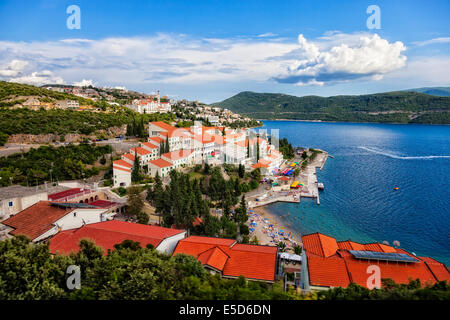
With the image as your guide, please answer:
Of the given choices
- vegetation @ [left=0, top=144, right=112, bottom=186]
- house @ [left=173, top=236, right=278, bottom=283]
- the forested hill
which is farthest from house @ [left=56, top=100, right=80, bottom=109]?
the forested hill

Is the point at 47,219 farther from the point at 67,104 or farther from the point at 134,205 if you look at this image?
the point at 67,104

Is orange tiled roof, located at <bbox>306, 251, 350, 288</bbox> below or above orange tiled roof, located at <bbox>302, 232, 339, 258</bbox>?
above

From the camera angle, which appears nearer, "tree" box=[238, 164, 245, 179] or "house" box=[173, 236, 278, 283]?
"house" box=[173, 236, 278, 283]

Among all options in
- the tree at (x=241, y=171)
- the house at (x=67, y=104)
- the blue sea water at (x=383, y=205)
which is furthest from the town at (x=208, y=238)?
the house at (x=67, y=104)

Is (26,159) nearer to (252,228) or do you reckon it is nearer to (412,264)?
(252,228)

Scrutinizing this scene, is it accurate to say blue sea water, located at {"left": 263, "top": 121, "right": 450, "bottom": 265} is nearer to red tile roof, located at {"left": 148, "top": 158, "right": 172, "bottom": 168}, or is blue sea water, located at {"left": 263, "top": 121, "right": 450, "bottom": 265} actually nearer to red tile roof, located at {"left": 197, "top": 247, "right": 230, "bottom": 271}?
red tile roof, located at {"left": 197, "top": 247, "right": 230, "bottom": 271}

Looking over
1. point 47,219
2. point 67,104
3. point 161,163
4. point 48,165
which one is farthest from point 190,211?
point 67,104
